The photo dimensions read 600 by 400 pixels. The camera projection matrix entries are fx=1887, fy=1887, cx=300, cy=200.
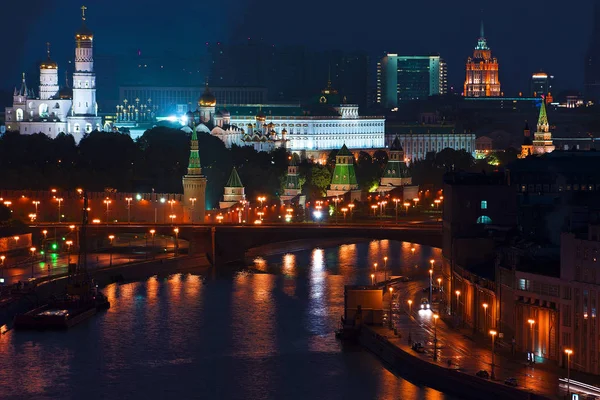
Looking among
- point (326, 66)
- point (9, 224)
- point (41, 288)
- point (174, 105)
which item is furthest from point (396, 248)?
point (326, 66)

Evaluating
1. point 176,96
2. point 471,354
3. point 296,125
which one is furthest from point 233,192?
point 176,96

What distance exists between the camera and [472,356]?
29703 millimetres

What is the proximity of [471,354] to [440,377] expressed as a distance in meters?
1.09

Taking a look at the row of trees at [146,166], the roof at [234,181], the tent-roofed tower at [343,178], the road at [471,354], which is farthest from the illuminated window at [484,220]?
the tent-roofed tower at [343,178]

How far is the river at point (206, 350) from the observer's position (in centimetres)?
3002

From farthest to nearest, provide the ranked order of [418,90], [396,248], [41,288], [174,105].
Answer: [418,90]
[174,105]
[396,248]
[41,288]

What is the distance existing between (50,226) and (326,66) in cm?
9036

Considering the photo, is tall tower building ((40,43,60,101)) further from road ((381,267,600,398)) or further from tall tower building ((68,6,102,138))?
road ((381,267,600,398))

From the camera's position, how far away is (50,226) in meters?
48.1

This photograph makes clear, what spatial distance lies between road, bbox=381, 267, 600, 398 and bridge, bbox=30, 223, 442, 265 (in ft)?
33.7

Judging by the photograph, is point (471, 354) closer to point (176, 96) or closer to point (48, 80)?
point (48, 80)

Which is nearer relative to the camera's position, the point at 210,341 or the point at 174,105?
the point at 210,341

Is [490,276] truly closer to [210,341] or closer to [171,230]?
[210,341]

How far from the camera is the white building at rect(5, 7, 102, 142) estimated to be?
79.4 meters
